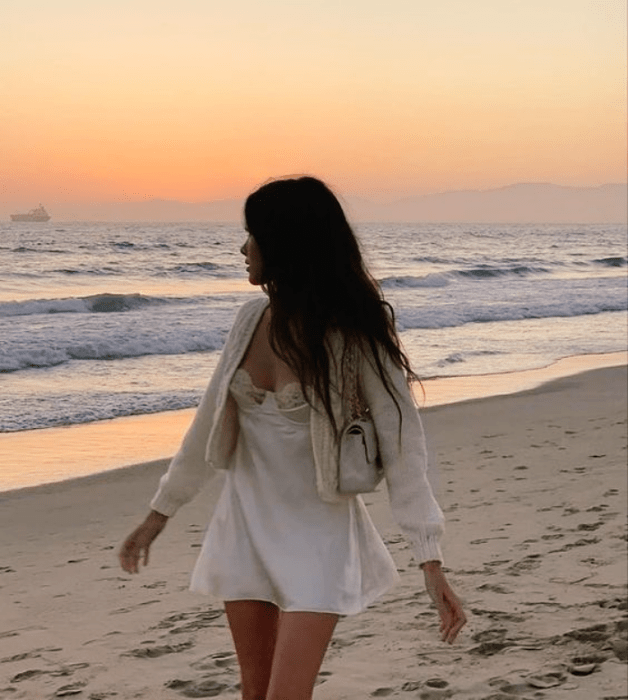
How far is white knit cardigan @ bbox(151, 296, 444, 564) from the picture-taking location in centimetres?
264

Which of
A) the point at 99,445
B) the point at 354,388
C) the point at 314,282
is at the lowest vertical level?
the point at 99,445

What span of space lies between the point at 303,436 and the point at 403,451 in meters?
0.23

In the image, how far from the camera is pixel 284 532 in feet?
8.86

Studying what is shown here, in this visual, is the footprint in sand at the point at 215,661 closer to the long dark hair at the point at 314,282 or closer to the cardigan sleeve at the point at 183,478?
the cardigan sleeve at the point at 183,478

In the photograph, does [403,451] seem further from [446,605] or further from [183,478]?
[183,478]

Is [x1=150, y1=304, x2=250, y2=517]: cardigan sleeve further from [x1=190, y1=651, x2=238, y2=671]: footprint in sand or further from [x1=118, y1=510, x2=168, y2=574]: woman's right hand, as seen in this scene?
[x1=190, y1=651, x2=238, y2=671]: footprint in sand

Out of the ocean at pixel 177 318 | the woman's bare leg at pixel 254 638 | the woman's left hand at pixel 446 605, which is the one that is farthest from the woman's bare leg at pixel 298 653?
the ocean at pixel 177 318

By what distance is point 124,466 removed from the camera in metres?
9.60

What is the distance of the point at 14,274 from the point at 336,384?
34.0 metres

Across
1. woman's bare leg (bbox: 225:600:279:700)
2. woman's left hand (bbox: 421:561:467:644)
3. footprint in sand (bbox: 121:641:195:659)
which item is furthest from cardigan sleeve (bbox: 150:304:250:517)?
footprint in sand (bbox: 121:641:195:659)

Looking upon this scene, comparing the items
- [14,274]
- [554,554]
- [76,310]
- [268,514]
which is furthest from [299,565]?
[14,274]

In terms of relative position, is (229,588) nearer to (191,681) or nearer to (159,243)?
(191,681)

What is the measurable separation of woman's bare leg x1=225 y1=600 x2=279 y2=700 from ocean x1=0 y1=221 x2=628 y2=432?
875 millimetres

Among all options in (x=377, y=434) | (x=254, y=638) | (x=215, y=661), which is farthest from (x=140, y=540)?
(x=215, y=661)
